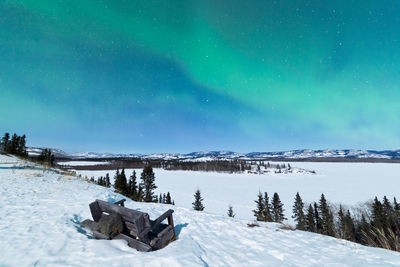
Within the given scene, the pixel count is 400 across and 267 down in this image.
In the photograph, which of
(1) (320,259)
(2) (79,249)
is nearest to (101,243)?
(2) (79,249)

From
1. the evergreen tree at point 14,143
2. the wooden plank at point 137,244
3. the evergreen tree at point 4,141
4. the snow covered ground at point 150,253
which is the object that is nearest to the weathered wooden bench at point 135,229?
the wooden plank at point 137,244

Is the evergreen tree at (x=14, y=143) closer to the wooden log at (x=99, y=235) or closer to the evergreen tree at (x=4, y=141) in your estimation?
the evergreen tree at (x=4, y=141)

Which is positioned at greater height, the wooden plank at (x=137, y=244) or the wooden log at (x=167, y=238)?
the wooden plank at (x=137, y=244)

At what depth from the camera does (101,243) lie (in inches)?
193

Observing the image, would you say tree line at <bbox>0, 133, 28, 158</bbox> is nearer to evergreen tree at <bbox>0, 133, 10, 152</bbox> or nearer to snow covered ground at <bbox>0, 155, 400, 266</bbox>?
evergreen tree at <bbox>0, 133, 10, 152</bbox>

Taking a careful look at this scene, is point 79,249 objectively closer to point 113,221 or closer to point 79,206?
point 113,221

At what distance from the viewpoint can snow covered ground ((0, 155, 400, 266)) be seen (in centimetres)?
419

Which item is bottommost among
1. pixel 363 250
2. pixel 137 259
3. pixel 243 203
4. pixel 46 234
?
pixel 243 203

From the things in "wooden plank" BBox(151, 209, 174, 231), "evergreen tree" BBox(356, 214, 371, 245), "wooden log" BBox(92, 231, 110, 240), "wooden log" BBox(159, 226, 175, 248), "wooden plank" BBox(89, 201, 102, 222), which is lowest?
"evergreen tree" BBox(356, 214, 371, 245)

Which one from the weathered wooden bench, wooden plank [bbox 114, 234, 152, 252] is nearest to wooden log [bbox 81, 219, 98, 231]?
the weathered wooden bench

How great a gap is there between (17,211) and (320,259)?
414 inches

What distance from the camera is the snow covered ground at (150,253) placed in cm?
419

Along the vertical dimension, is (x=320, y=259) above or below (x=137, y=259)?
below

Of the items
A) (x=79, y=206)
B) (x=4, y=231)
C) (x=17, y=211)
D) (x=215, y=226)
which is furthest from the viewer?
(x=215, y=226)
